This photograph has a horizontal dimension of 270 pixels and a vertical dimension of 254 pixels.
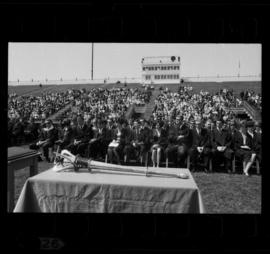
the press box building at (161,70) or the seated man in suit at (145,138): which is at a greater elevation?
the press box building at (161,70)

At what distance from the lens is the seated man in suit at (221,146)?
517cm

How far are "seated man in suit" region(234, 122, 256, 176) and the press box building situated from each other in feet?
5.96

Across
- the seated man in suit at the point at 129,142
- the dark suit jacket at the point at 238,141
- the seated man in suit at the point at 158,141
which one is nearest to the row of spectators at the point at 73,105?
the seated man in suit at the point at 129,142

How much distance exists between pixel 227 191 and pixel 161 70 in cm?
198

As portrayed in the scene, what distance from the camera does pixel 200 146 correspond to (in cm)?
533

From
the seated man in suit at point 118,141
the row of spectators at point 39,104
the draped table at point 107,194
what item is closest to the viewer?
the draped table at point 107,194

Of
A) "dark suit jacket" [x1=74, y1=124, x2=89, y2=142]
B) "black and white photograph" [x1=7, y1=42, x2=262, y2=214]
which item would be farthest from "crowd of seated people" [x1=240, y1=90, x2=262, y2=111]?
"dark suit jacket" [x1=74, y1=124, x2=89, y2=142]

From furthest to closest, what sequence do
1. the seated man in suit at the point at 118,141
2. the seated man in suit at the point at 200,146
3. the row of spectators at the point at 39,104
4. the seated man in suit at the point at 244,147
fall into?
the seated man in suit at the point at 200,146 < the seated man in suit at the point at 118,141 < the seated man in suit at the point at 244,147 < the row of spectators at the point at 39,104

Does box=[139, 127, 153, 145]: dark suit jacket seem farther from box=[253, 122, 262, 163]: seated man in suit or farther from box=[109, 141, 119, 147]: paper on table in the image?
box=[253, 122, 262, 163]: seated man in suit

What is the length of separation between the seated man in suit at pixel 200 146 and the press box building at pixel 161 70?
5.57 feet

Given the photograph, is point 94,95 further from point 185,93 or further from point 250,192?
point 250,192

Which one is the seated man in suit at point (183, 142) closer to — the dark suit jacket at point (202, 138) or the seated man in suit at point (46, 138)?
the dark suit jacket at point (202, 138)
